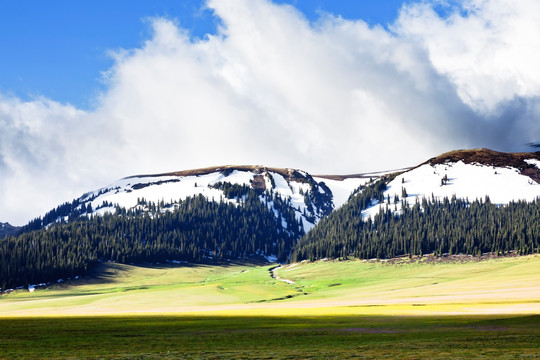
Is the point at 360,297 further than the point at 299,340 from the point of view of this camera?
Yes

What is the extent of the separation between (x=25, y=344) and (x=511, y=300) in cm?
6617

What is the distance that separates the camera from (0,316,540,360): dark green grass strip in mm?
31516

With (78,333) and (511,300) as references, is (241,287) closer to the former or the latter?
(511,300)

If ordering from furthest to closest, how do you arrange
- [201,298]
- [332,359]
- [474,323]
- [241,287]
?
[241,287]
[201,298]
[474,323]
[332,359]

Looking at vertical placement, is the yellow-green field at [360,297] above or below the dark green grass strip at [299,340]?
below

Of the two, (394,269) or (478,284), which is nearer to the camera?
(478,284)

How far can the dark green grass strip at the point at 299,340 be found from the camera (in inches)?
1241

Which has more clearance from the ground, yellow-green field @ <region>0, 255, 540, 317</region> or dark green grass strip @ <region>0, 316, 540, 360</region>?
dark green grass strip @ <region>0, 316, 540, 360</region>

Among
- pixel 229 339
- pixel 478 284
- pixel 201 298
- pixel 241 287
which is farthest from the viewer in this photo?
A: pixel 241 287

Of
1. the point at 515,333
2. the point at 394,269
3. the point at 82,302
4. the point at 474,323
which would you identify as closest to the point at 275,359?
the point at 515,333

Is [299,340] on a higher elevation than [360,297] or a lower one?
higher

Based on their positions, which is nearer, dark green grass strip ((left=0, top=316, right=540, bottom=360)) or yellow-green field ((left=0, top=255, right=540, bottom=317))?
dark green grass strip ((left=0, top=316, right=540, bottom=360))

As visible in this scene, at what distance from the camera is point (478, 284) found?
11538 cm

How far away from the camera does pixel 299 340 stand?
40188mm
